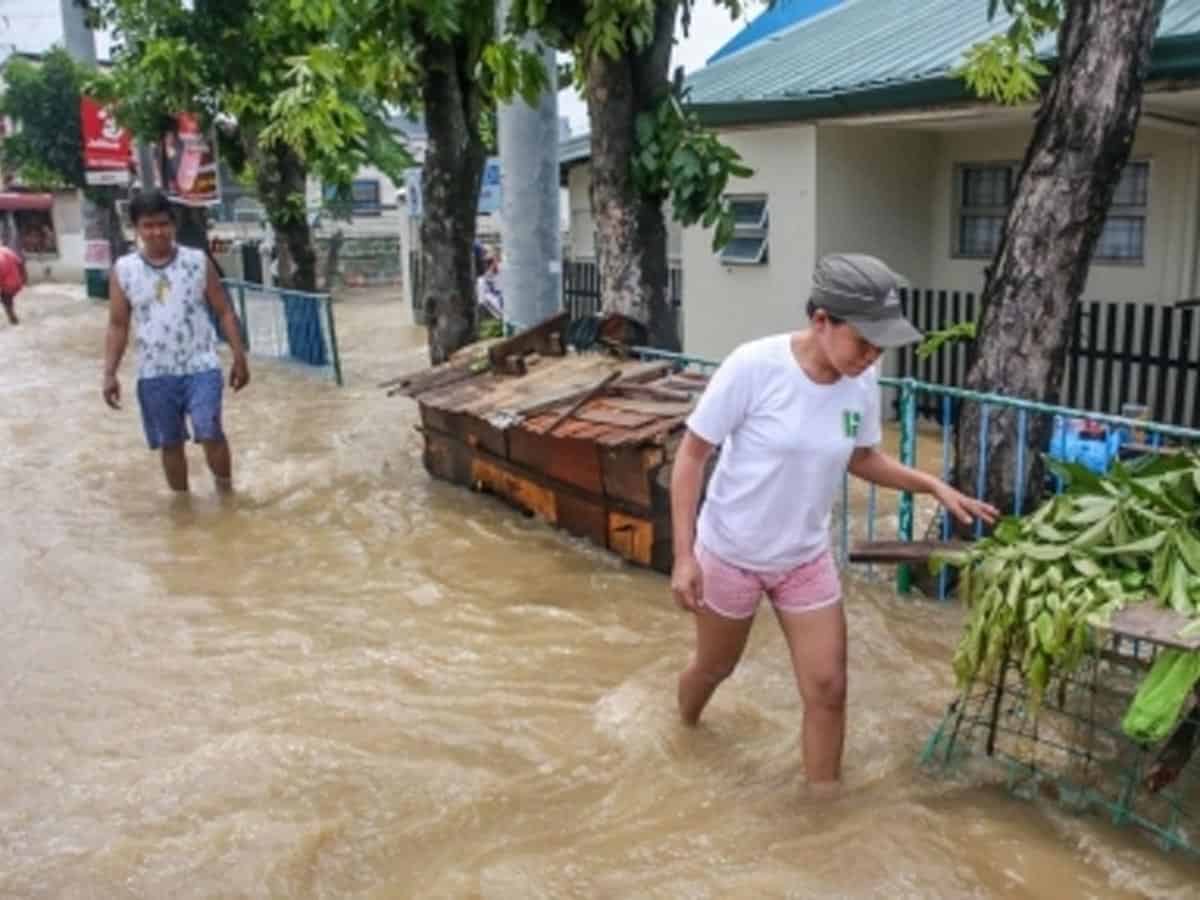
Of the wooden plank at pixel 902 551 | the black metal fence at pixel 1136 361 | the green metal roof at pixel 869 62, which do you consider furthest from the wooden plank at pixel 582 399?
the green metal roof at pixel 869 62

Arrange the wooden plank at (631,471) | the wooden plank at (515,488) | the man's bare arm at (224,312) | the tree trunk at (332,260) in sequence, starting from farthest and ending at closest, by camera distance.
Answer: the tree trunk at (332,260) < the man's bare arm at (224,312) < the wooden plank at (515,488) < the wooden plank at (631,471)

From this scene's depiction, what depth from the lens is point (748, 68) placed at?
495 inches

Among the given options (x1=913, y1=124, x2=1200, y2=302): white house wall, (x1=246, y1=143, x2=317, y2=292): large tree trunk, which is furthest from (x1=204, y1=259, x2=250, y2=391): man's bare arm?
(x1=246, y1=143, x2=317, y2=292): large tree trunk

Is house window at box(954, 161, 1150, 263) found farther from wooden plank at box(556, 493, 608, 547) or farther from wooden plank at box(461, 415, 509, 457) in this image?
wooden plank at box(556, 493, 608, 547)

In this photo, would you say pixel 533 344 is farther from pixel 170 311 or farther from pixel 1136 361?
pixel 1136 361

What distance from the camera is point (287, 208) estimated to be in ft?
46.1

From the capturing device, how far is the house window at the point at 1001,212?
10000mm

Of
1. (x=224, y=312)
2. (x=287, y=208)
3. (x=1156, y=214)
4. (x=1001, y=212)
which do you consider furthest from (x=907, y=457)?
(x=287, y=208)

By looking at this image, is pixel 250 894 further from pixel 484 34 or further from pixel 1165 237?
pixel 1165 237

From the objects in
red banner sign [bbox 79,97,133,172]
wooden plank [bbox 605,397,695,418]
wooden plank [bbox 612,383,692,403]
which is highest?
red banner sign [bbox 79,97,133,172]

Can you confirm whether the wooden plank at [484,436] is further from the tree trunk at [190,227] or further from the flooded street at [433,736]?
the tree trunk at [190,227]

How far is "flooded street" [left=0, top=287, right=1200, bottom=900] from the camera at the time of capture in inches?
137

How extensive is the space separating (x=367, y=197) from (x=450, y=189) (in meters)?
28.4

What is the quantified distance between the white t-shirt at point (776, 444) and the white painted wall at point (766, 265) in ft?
24.0
